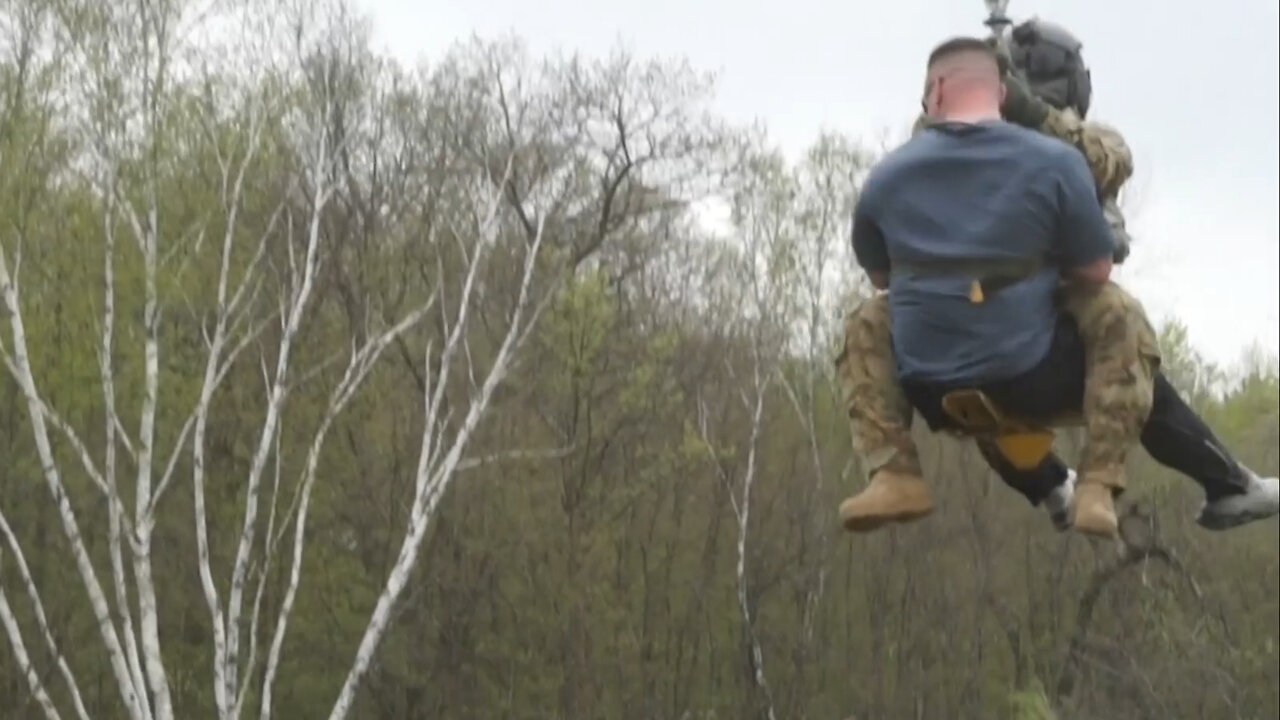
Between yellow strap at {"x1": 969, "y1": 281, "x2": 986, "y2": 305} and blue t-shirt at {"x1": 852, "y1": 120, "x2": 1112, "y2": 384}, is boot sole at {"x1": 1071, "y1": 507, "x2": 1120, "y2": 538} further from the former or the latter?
yellow strap at {"x1": 969, "y1": 281, "x2": 986, "y2": 305}

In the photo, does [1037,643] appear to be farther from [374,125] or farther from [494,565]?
[374,125]

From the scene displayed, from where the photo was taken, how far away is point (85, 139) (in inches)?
725

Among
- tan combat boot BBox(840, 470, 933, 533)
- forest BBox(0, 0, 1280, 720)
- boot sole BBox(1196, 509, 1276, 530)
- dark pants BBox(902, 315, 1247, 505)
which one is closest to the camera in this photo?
dark pants BBox(902, 315, 1247, 505)

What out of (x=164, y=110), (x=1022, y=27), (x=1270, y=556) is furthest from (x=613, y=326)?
(x=1022, y=27)

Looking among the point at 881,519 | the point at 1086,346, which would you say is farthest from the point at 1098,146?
the point at 881,519

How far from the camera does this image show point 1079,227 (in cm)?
308

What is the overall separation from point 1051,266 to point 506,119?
752 inches

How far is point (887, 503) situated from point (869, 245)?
0.44 metres

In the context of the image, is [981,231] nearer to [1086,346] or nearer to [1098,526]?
[1086,346]

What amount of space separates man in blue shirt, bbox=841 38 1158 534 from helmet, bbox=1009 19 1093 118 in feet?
0.92

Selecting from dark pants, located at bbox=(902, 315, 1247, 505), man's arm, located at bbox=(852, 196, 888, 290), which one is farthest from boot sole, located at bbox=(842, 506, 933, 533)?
man's arm, located at bbox=(852, 196, 888, 290)

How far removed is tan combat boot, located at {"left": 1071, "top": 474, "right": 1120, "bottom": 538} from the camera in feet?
10.6

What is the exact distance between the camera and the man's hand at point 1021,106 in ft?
10.5

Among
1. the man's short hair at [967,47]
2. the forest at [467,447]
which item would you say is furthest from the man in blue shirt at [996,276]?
the forest at [467,447]
